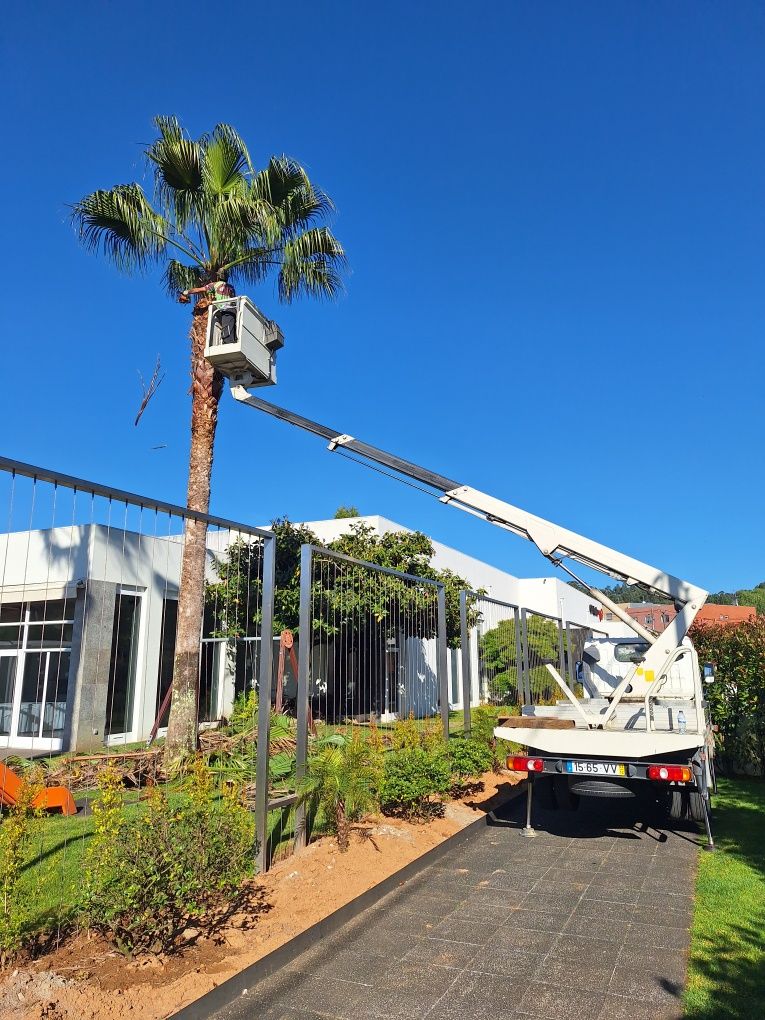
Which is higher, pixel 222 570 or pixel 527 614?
pixel 222 570

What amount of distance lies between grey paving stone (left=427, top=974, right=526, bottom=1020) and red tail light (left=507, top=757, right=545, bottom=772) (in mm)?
3443

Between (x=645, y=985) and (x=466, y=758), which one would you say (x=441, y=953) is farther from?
(x=466, y=758)

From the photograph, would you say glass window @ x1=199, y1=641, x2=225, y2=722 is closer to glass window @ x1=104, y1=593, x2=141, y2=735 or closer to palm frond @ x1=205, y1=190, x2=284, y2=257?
glass window @ x1=104, y1=593, x2=141, y2=735

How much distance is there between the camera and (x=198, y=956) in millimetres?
4090

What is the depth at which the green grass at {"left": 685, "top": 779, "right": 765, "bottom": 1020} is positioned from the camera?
371 cm

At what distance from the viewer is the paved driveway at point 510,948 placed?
12.4 feet

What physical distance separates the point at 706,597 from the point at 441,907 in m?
4.88

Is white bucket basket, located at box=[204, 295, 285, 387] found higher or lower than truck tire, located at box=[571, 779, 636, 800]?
higher

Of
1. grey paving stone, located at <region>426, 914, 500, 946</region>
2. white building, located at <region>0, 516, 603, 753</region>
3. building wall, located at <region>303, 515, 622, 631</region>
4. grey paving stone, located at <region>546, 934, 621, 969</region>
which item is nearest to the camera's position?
grey paving stone, located at <region>546, 934, 621, 969</region>

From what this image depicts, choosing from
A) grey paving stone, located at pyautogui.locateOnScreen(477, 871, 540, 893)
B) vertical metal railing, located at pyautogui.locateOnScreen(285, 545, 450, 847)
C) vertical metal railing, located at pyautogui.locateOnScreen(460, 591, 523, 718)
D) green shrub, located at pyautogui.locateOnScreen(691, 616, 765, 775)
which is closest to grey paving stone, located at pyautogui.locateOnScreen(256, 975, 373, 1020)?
grey paving stone, located at pyautogui.locateOnScreen(477, 871, 540, 893)

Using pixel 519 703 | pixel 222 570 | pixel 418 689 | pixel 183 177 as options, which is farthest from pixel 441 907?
pixel 183 177

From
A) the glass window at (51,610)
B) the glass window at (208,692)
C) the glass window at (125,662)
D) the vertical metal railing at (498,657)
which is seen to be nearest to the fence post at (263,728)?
the glass window at (125,662)

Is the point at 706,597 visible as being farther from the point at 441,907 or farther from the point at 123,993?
the point at 123,993

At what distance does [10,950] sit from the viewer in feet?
11.6
